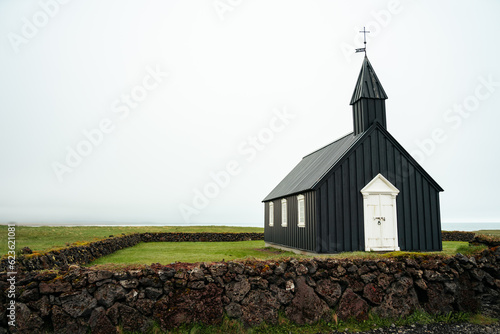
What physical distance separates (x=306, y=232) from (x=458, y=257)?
28.2 ft

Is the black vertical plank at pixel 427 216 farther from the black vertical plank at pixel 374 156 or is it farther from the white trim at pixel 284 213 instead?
the white trim at pixel 284 213

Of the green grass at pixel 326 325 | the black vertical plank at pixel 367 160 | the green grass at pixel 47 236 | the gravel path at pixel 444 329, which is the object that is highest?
the black vertical plank at pixel 367 160

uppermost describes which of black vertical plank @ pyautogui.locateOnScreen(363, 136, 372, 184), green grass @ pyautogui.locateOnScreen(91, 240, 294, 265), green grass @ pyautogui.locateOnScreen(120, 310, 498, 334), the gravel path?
black vertical plank @ pyautogui.locateOnScreen(363, 136, 372, 184)

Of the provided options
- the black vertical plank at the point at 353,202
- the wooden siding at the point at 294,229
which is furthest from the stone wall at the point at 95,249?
the black vertical plank at the point at 353,202

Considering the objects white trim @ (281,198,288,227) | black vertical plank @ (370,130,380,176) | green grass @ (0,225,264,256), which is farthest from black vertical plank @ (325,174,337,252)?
green grass @ (0,225,264,256)

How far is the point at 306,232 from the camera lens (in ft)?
A: 60.1

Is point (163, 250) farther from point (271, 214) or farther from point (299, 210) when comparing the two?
point (299, 210)

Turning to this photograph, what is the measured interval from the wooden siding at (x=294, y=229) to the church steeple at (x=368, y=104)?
5429mm

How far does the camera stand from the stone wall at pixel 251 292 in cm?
841

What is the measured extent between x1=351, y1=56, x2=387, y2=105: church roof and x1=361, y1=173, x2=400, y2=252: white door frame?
195 inches

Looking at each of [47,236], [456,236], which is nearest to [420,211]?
[456,236]

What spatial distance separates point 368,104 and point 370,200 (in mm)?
5737

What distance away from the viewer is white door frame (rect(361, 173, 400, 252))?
1750 cm

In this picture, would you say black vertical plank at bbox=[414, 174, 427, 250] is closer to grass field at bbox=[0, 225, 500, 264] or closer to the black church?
the black church
